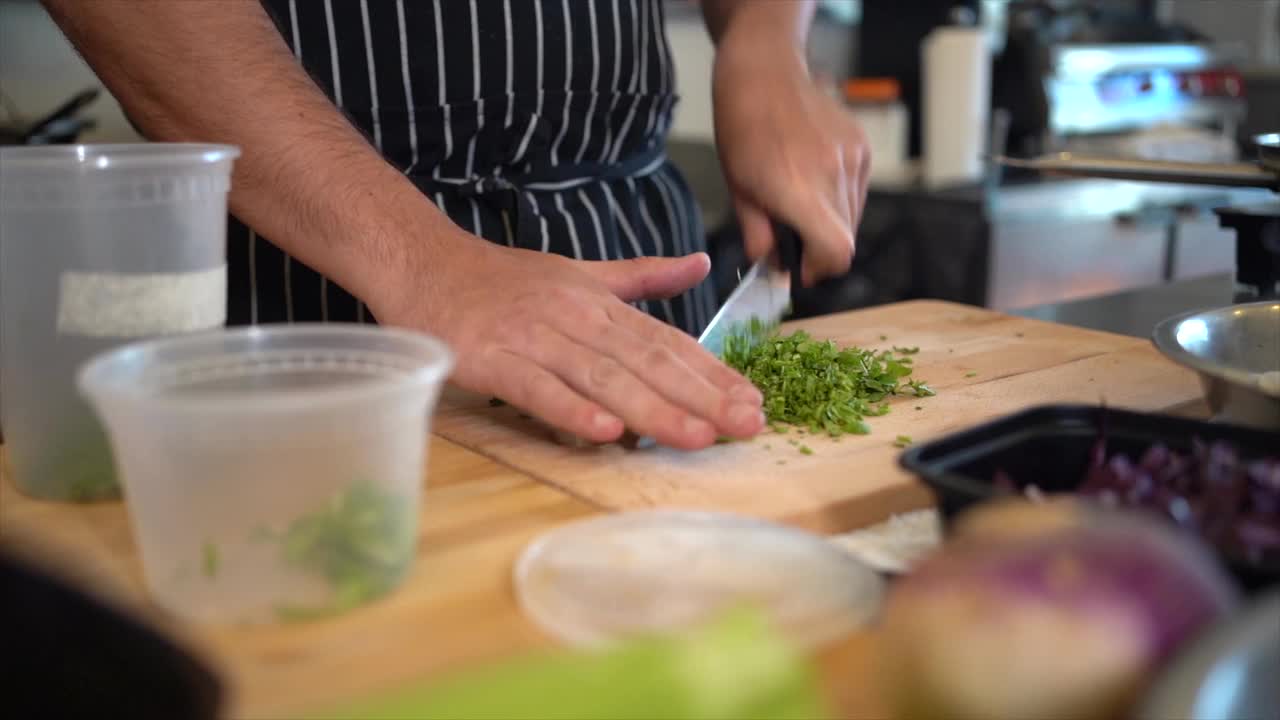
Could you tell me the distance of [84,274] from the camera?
844mm

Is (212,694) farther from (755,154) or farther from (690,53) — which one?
(690,53)

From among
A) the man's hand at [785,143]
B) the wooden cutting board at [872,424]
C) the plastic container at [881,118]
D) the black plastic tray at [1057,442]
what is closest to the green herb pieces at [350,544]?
the wooden cutting board at [872,424]

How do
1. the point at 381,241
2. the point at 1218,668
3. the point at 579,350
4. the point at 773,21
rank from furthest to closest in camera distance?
the point at 773,21, the point at 381,241, the point at 579,350, the point at 1218,668

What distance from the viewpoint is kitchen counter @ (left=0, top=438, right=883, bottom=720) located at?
615mm

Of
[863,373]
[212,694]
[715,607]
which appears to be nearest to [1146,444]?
[715,607]

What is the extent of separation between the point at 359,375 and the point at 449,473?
182mm

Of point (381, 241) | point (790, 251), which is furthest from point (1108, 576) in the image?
point (790, 251)

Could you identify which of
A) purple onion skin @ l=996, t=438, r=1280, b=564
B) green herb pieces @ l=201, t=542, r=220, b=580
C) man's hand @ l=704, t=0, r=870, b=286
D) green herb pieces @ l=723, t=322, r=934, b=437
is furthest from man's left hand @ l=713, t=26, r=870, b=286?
green herb pieces @ l=201, t=542, r=220, b=580

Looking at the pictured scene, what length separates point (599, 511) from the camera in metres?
0.86

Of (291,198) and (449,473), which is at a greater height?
(291,198)

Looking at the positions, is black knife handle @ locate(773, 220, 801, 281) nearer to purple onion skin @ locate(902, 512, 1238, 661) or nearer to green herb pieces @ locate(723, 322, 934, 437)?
green herb pieces @ locate(723, 322, 934, 437)

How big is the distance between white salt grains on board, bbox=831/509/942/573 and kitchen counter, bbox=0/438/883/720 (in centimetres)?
10

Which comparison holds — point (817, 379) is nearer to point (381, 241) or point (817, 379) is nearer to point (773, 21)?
point (381, 241)

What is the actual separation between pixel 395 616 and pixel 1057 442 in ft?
1.40
